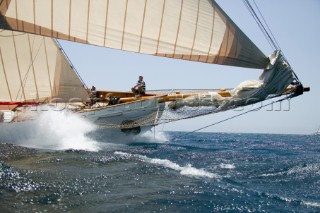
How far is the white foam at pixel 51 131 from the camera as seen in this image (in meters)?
16.6

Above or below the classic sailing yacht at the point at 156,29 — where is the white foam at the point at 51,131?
below

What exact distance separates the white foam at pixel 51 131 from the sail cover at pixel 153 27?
303 inches

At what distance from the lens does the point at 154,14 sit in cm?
991

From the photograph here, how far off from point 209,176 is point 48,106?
10758 mm

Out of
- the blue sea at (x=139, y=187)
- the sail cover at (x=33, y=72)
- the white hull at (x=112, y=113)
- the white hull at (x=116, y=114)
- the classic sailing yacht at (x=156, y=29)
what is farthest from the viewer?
the white hull at (x=116, y=114)

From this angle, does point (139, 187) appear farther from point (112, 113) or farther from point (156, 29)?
point (112, 113)

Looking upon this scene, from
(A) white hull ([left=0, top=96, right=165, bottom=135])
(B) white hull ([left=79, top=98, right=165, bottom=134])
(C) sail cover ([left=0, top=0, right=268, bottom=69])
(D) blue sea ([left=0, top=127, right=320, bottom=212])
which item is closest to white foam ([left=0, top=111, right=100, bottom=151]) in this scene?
(A) white hull ([left=0, top=96, right=165, bottom=135])

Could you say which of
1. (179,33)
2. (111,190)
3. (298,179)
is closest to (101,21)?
(179,33)

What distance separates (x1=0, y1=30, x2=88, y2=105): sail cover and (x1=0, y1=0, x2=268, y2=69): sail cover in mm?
7098

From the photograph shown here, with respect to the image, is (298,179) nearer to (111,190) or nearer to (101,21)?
(111,190)

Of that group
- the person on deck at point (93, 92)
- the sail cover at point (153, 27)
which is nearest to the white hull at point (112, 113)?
the person on deck at point (93, 92)

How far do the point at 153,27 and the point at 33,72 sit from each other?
363 inches

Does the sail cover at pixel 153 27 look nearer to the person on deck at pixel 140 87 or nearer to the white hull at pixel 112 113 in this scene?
the white hull at pixel 112 113

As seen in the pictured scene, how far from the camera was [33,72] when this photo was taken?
54.8ft
